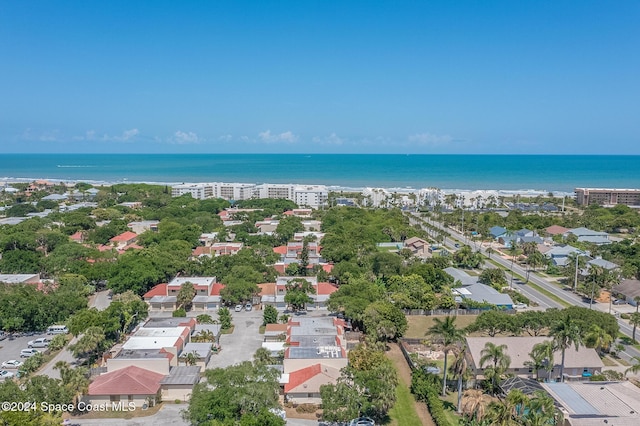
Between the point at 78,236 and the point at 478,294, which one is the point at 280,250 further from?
the point at 78,236

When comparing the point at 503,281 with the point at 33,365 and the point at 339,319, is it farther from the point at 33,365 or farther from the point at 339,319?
the point at 33,365

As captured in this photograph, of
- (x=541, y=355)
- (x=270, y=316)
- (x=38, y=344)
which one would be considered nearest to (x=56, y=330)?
(x=38, y=344)

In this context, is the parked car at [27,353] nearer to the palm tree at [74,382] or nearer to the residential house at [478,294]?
the palm tree at [74,382]

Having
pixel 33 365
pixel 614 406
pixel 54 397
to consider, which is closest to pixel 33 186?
pixel 33 365

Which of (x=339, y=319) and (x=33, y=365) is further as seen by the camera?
(x=339, y=319)

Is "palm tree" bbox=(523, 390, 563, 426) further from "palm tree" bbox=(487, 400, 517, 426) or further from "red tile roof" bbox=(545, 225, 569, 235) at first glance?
"red tile roof" bbox=(545, 225, 569, 235)

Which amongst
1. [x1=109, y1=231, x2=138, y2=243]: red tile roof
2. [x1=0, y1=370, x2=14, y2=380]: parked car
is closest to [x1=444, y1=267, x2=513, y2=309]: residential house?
[x1=0, y1=370, x2=14, y2=380]: parked car

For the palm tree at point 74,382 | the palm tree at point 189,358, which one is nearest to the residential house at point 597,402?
the palm tree at point 189,358
